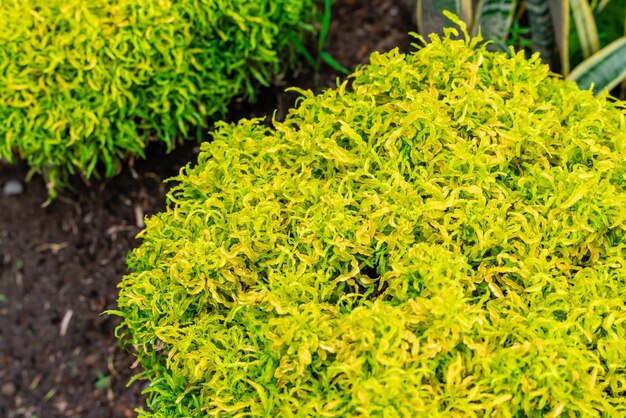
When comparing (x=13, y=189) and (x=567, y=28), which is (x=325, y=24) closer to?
(x=567, y=28)

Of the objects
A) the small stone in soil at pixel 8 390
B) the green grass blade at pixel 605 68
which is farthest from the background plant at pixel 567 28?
the small stone in soil at pixel 8 390

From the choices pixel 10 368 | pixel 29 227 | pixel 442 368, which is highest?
pixel 442 368

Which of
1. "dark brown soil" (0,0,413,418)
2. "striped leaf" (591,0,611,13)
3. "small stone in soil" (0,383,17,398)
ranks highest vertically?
"striped leaf" (591,0,611,13)

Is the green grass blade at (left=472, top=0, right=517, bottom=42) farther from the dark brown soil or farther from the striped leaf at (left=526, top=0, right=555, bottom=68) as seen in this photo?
the dark brown soil

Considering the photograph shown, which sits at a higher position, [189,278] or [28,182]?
[189,278]

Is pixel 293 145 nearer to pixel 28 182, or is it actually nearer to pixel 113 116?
pixel 113 116

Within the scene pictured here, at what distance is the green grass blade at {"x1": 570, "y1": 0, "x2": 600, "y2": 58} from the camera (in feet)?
7.80

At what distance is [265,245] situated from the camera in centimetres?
156

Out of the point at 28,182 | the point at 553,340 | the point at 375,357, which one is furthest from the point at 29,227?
the point at 553,340

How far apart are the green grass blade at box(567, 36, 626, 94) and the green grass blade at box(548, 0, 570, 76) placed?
0.09 metres

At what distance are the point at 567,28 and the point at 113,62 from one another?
4.83 feet

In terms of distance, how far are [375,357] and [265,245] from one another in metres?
0.38

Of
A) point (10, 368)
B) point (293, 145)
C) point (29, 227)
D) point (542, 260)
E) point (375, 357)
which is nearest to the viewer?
point (375, 357)

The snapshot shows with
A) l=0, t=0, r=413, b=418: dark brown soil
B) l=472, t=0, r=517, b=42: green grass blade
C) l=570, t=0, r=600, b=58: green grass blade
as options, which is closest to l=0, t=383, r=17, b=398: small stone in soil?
l=0, t=0, r=413, b=418: dark brown soil
